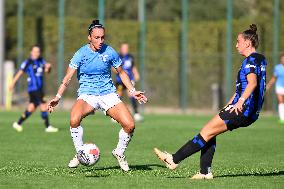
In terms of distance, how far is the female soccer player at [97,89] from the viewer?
1275 cm

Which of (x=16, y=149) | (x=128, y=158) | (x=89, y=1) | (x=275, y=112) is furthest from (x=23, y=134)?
(x=89, y=1)

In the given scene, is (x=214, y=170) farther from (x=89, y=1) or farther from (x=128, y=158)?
(x=89, y=1)

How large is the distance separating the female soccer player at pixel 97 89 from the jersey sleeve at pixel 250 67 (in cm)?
188

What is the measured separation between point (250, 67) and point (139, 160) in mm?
4086

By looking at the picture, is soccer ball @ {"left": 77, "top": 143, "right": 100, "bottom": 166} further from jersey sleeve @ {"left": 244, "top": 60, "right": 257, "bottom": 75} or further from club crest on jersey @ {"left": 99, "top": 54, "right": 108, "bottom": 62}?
jersey sleeve @ {"left": 244, "top": 60, "right": 257, "bottom": 75}

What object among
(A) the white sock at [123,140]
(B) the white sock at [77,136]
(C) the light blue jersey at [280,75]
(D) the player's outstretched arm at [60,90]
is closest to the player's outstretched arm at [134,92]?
(A) the white sock at [123,140]

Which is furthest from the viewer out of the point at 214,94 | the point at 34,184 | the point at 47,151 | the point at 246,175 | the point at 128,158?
the point at 214,94

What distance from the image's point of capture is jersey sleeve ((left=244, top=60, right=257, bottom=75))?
1133 centimetres

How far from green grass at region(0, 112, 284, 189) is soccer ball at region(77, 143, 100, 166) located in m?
0.20

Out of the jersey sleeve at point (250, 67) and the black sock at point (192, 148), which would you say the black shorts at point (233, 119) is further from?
the jersey sleeve at point (250, 67)

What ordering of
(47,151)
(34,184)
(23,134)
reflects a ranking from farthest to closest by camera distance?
(23,134) → (47,151) → (34,184)

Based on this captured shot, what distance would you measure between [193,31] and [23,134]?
1715cm

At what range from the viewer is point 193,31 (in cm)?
3688

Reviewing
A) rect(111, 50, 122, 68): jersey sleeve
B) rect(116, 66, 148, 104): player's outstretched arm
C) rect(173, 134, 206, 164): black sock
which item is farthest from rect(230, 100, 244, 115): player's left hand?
rect(111, 50, 122, 68): jersey sleeve
